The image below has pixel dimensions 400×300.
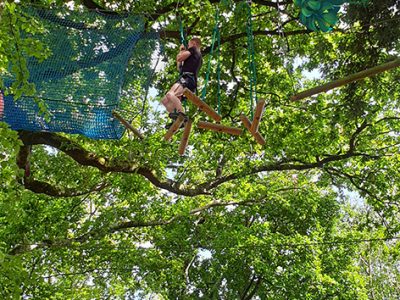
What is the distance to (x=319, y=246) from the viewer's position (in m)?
12.5

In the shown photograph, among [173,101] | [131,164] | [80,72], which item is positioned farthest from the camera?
[131,164]

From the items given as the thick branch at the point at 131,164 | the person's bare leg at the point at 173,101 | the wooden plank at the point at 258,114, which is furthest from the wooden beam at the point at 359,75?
the thick branch at the point at 131,164

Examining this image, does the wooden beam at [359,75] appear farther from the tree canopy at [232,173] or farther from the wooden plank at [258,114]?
the tree canopy at [232,173]

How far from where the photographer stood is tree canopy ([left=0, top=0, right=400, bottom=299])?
634 cm

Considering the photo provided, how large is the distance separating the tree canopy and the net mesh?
0.94 feet

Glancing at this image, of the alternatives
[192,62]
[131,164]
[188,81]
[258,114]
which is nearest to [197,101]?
[258,114]

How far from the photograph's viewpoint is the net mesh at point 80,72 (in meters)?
4.43

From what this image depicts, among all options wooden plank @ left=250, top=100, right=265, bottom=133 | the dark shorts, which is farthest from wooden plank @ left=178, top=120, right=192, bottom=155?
wooden plank @ left=250, top=100, right=265, bottom=133

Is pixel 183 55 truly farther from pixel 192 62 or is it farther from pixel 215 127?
pixel 215 127

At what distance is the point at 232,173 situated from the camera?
901cm

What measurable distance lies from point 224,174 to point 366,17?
494 centimetres

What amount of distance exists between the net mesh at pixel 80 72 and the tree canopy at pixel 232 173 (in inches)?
11.2

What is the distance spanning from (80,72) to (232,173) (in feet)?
16.4

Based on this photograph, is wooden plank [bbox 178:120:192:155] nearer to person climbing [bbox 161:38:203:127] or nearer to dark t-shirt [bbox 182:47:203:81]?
person climbing [bbox 161:38:203:127]
